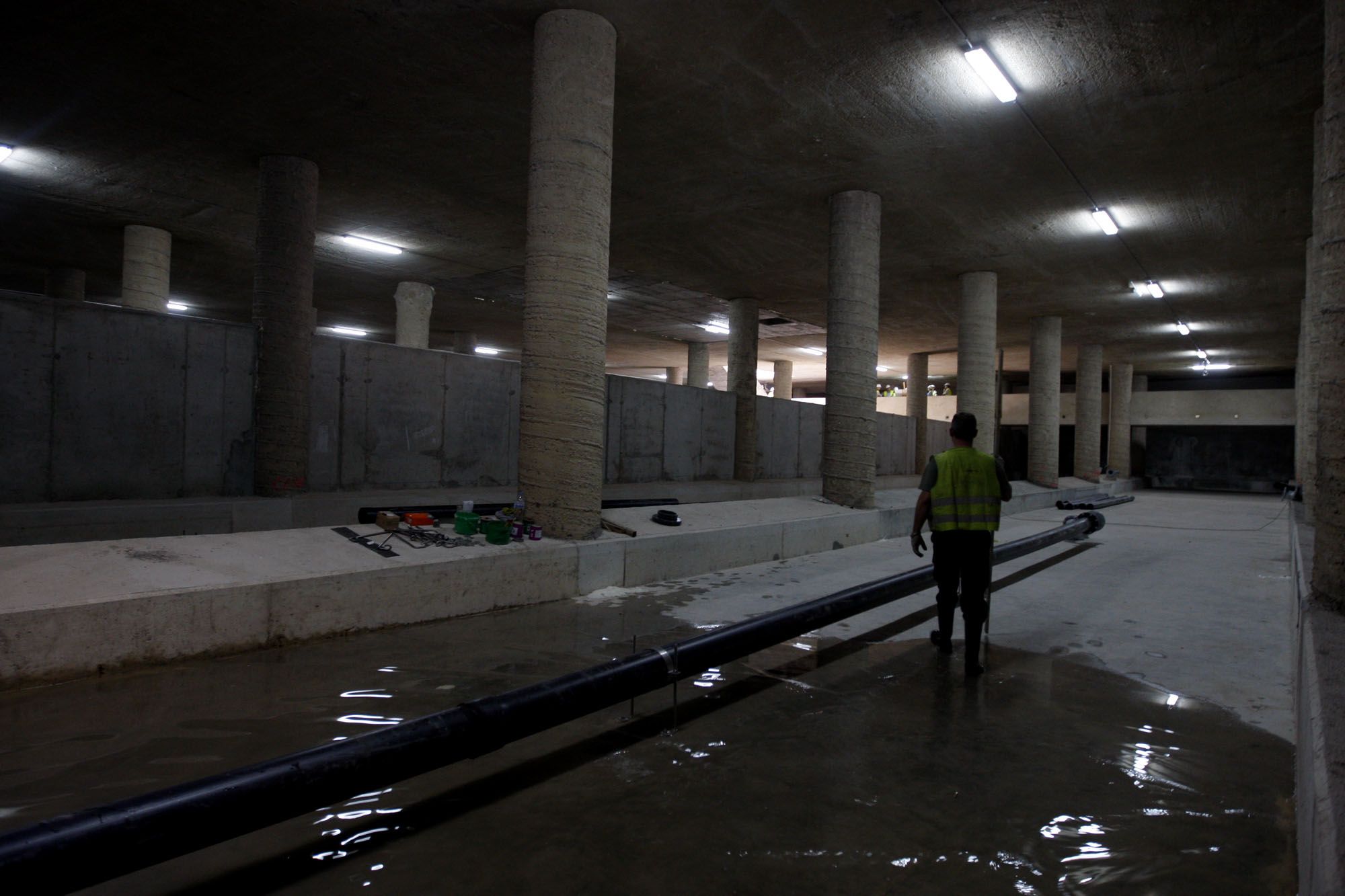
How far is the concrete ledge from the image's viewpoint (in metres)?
1.87

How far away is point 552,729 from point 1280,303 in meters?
25.4

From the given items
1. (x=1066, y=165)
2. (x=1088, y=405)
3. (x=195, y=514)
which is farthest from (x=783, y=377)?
(x=195, y=514)

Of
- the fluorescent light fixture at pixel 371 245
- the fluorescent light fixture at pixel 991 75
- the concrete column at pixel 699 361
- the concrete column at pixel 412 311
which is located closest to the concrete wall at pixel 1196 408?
the concrete column at pixel 699 361

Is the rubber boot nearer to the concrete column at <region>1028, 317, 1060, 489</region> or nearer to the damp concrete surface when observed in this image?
the damp concrete surface

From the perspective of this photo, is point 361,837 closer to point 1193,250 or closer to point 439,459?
point 439,459

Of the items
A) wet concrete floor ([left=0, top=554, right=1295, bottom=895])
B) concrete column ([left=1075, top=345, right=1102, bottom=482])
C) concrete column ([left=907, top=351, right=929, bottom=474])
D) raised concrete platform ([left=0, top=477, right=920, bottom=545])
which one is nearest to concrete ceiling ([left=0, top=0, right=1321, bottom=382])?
raised concrete platform ([left=0, top=477, right=920, bottom=545])

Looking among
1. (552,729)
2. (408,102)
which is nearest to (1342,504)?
(552,729)

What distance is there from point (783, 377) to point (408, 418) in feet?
74.2

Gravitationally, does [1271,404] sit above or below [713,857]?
above

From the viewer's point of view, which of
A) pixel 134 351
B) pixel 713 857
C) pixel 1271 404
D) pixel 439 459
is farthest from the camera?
pixel 1271 404

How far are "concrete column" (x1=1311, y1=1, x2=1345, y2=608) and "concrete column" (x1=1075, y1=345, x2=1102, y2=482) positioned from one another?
27571 millimetres

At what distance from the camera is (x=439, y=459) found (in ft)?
43.8

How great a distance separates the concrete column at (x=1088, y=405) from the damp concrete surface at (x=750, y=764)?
2569 centimetres

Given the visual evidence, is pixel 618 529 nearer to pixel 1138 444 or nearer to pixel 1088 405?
pixel 1088 405
